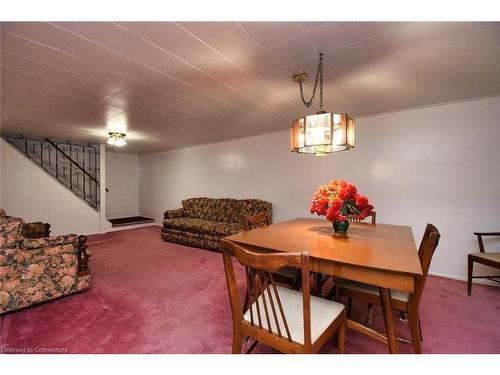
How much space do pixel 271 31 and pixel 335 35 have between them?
465 mm

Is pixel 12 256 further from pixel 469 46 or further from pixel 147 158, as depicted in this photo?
pixel 147 158

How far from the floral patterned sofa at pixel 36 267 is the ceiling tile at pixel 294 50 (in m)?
2.73

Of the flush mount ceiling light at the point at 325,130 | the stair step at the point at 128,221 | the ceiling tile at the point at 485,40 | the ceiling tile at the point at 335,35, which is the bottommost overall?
the stair step at the point at 128,221

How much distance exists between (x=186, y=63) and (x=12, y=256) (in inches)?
91.7

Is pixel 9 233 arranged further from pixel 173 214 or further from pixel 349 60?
pixel 349 60

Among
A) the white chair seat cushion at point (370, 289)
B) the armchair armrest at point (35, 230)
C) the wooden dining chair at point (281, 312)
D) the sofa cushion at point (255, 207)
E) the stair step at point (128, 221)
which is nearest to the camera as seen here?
the wooden dining chair at point (281, 312)

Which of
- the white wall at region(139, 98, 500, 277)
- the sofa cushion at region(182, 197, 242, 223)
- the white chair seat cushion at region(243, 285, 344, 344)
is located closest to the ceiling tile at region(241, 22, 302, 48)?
the white chair seat cushion at region(243, 285, 344, 344)

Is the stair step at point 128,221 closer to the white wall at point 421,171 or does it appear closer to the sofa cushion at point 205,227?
the sofa cushion at point 205,227

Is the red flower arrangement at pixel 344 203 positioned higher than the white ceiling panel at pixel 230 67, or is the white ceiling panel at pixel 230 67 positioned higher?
the white ceiling panel at pixel 230 67

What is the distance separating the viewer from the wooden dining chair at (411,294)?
1.27 metres

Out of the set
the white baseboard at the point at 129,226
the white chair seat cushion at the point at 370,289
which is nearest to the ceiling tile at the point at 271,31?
the white chair seat cushion at the point at 370,289

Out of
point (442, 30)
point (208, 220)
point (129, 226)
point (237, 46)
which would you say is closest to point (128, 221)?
point (129, 226)

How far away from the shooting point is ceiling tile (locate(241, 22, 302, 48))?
1.44 metres

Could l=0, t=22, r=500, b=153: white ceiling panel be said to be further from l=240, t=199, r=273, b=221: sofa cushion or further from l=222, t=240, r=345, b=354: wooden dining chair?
l=240, t=199, r=273, b=221: sofa cushion
